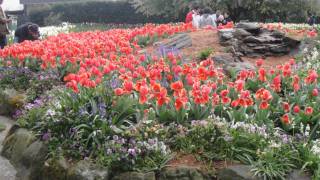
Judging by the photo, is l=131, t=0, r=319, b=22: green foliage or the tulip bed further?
l=131, t=0, r=319, b=22: green foliage

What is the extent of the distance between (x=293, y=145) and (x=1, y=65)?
22.7 feet

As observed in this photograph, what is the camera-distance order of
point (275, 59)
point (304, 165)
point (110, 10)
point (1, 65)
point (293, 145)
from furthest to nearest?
point (110, 10)
point (275, 59)
point (1, 65)
point (293, 145)
point (304, 165)

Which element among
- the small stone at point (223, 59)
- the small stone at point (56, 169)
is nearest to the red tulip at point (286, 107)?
the small stone at point (56, 169)

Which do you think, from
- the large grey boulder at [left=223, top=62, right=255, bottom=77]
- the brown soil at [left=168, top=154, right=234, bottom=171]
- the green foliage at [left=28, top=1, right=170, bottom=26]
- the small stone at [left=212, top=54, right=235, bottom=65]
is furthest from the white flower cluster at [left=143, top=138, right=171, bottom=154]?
the green foliage at [left=28, top=1, right=170, bottom=26]

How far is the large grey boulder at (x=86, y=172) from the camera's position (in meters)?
5.11

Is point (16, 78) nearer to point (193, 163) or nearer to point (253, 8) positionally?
point (193, 163)

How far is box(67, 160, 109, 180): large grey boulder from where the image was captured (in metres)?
5.11

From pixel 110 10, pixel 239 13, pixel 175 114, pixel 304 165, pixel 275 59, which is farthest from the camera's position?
pixel 110 10

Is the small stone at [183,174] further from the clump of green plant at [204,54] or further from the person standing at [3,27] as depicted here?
the person standing at [3,27]

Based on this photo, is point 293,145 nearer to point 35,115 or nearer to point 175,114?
point 175,114

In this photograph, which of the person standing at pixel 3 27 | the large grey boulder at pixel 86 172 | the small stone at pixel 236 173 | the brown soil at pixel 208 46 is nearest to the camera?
the small stone at pixel 236 173

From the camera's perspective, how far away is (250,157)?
4988mm

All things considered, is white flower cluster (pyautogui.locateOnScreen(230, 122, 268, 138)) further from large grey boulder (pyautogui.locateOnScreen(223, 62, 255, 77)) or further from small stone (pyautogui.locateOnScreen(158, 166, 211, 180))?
large grey boulder (pyautogui.locateOnScreen(223, 62, 255, 77))

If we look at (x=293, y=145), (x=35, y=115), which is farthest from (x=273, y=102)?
(x=35, y=115)
